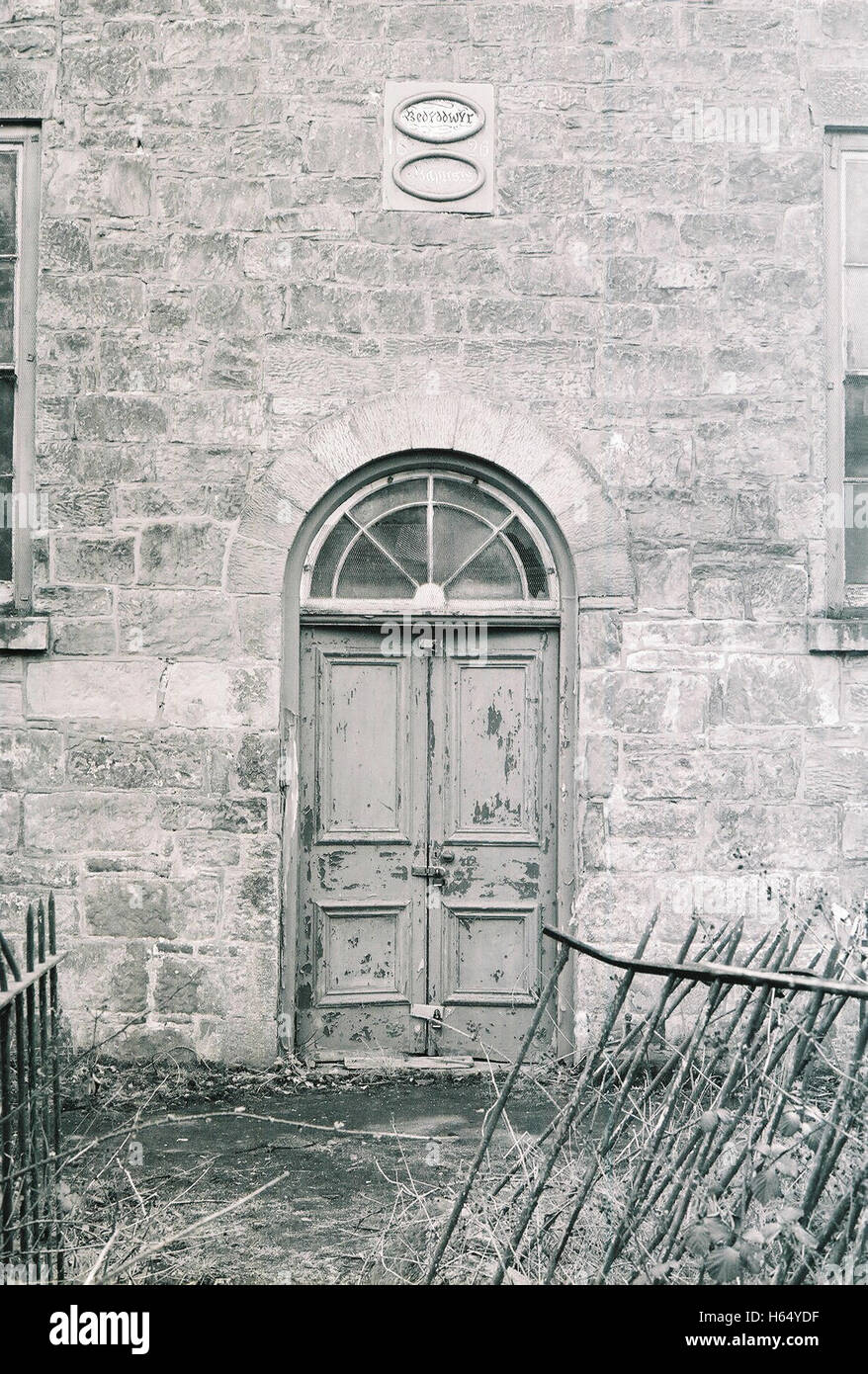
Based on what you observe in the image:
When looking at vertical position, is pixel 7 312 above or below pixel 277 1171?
above

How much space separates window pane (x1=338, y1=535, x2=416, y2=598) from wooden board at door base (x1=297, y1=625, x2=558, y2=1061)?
22 centimetres

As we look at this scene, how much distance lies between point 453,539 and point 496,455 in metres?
0.48

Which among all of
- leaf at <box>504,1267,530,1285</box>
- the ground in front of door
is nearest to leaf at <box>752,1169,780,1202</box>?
leaf at <box>504,1267,530,1285</box>

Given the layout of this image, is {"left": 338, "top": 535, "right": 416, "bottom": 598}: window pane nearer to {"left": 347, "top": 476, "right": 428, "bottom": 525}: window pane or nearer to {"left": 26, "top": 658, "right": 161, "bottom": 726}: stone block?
{"left": 347, "top": 476, "right": 428, "bottom": 525}: window pane

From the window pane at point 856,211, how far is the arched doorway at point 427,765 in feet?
6.94

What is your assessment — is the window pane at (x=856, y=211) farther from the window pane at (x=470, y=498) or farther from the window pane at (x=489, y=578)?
the window pane at (x=489, y=578)

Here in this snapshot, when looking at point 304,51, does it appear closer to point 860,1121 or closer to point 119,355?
point 119,355

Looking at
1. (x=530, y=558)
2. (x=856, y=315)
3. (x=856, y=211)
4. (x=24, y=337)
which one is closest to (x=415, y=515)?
(x=530, y=558)

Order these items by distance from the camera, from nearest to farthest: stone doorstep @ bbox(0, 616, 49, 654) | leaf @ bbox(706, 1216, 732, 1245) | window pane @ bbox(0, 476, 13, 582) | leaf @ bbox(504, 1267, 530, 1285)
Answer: leaf @ bbox(706, 1216, 732, 1245), leaf @ bbox(504, 1267, 530, 1285), stone doorstep @ bbox(0, 616, 49, 654), window pane @ bbox(0, 476, 13, 582)

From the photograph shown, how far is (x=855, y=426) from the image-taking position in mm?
5938

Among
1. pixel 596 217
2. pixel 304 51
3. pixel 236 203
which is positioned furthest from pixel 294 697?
pixel 304 51

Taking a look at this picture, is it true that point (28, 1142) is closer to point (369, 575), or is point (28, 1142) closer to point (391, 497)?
point (369, 575)

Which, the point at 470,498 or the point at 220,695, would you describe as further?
the point at 470,498

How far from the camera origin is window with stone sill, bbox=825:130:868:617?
5887 mm
